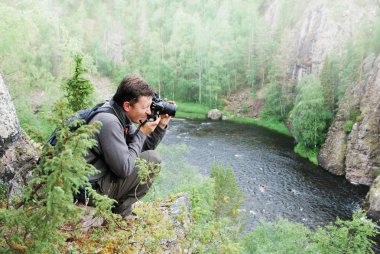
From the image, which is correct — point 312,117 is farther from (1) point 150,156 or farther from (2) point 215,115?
(1) point 150,156

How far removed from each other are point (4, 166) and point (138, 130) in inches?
107

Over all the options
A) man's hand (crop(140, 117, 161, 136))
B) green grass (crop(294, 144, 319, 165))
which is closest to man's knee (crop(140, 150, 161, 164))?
man's hand (crop(140, 117, 161, 136))

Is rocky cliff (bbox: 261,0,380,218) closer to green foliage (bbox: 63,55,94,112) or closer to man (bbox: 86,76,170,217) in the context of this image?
green foliage (bbox: 63,55,94,112)

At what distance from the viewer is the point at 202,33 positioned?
63.6 metres

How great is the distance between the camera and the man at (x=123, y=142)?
4.08m

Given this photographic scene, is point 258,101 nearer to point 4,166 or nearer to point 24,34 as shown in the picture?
point 24,34

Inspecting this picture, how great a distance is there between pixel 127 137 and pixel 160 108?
73 centimetres

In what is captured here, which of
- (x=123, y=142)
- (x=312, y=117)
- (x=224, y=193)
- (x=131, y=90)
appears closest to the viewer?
(x=123, y=142)

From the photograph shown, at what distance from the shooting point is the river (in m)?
26.2

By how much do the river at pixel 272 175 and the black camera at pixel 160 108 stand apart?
70.1ft

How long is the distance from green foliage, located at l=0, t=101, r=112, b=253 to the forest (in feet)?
0.17

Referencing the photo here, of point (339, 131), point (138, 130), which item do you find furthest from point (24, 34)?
point (339, 131)

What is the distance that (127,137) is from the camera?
485cm

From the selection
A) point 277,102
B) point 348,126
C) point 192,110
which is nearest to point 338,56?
point 277,102
